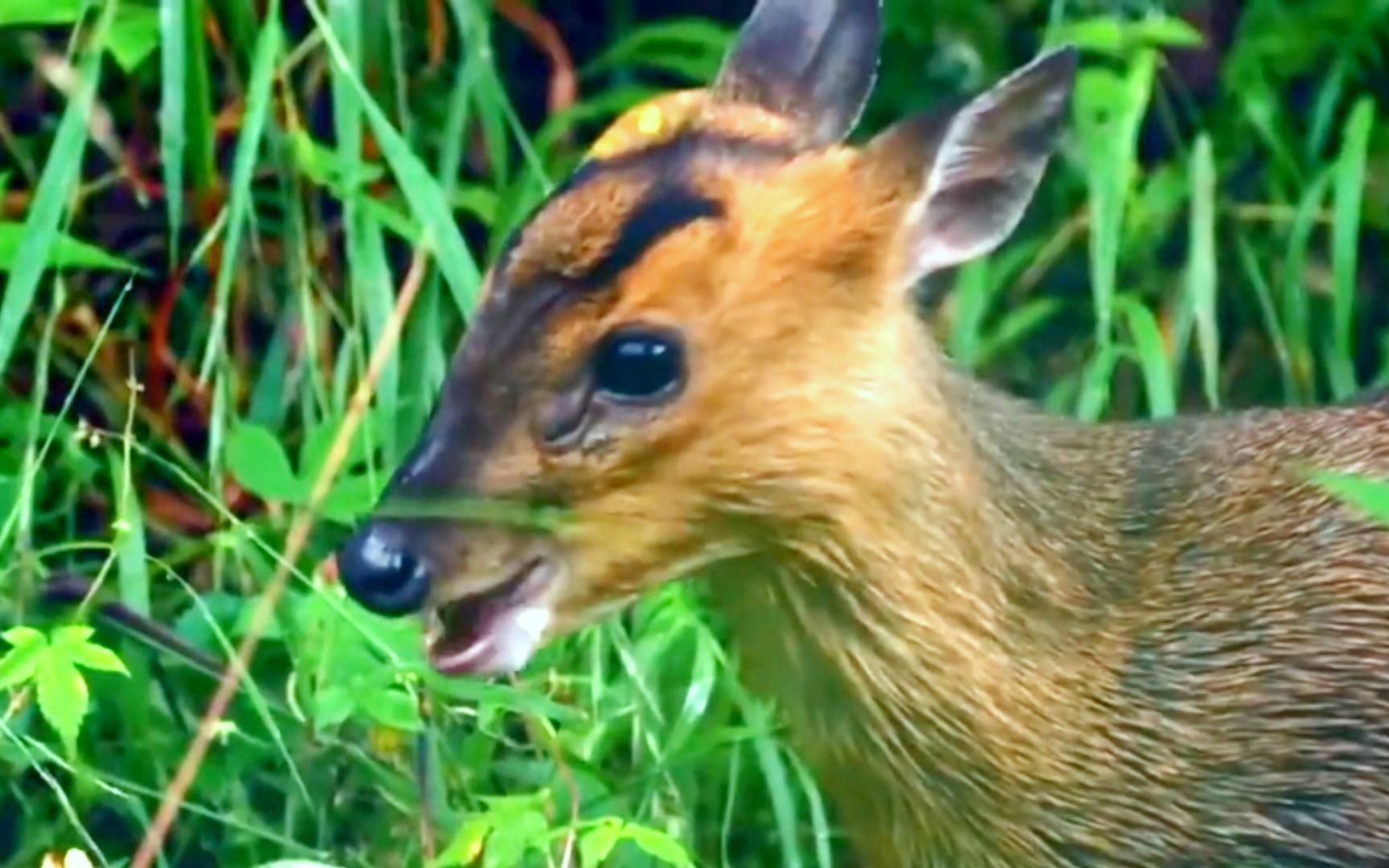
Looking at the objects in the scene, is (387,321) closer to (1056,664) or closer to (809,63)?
(809,63)

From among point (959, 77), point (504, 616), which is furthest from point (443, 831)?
point (959, 77)

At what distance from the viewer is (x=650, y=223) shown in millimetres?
3229

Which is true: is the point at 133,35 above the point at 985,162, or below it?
above

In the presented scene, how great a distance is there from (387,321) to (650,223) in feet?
3.37

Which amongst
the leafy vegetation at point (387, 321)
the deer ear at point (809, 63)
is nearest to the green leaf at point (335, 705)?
the leafy vegetation at point (387, 321)

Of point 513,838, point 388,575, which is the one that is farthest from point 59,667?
point 513,838

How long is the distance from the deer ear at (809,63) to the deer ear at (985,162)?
0.14m

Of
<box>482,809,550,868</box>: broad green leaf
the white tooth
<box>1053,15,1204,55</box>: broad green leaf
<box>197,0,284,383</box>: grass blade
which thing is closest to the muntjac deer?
the white tooth

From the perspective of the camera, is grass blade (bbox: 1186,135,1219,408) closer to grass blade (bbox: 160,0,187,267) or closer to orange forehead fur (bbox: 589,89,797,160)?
orange forehead fur (bbox: 589,89,797,160)

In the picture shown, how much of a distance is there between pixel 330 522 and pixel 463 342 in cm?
91

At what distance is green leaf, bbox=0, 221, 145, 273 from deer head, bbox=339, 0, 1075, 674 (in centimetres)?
81

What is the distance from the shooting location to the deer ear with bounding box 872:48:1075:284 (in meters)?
3.37

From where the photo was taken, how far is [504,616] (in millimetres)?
3203

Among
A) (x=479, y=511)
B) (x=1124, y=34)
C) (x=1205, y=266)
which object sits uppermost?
(x=1124, y=34)
